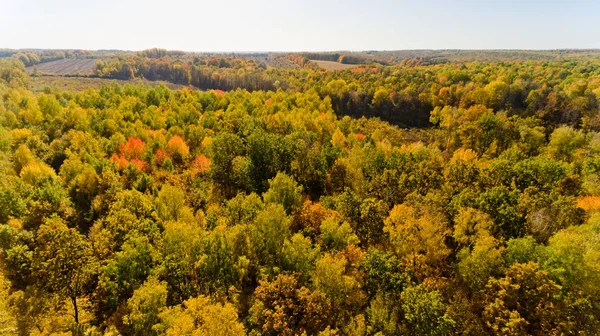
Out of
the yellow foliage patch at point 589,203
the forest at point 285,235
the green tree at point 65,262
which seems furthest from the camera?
the yellow foliage patch at point 589,203

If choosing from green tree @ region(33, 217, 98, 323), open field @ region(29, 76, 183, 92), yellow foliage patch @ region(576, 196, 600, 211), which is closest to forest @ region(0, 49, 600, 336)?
green tree @ region(33, 217, 98, 323)

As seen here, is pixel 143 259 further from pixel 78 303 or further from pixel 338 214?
pixel 338 214

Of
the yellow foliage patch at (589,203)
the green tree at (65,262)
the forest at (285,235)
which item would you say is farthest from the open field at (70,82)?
the yellow foliage patch at (589,203)

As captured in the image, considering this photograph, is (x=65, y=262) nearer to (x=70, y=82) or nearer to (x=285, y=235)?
(x=285, y=235)

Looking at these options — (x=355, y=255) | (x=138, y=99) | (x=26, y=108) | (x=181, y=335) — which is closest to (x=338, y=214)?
(x=355, y=255)

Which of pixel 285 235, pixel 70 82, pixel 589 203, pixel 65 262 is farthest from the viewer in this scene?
pixel 70 82

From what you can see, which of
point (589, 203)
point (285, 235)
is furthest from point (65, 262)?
point (589, 203)

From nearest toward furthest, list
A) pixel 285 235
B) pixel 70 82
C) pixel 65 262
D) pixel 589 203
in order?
pixel 65 262, pixel 285 235, pixel 589 203, pixel 70 82

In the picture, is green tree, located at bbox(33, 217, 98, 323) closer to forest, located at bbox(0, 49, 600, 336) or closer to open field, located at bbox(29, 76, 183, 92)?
forest, located at bbox(0, 49, 600, 336)

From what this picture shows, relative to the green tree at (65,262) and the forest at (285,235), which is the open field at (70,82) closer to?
the forest at (285,235)
